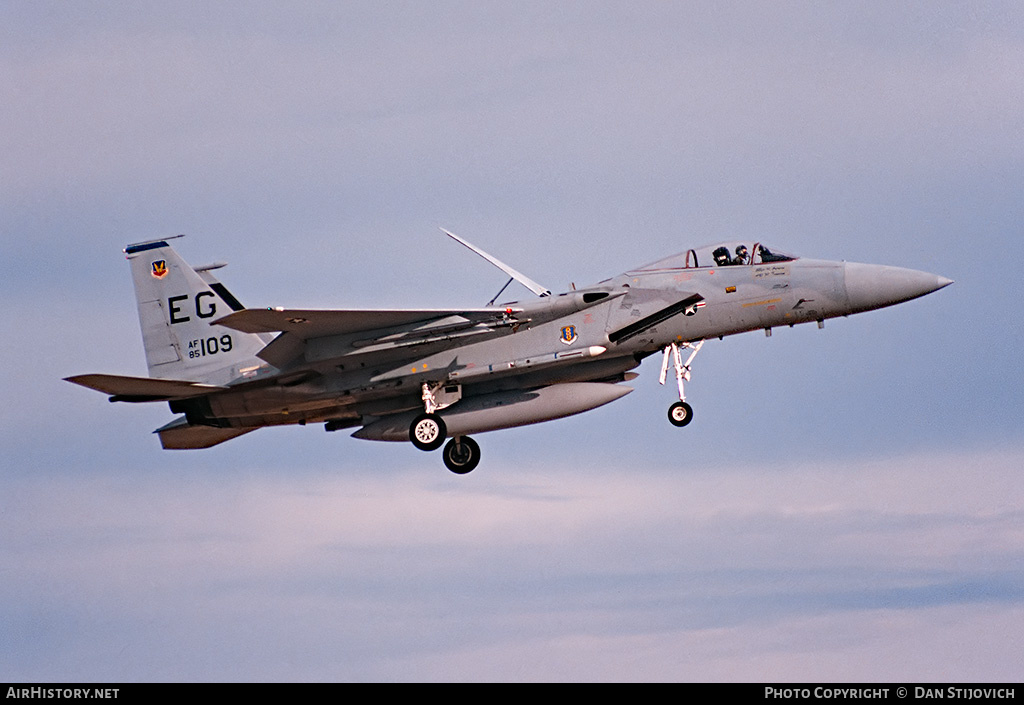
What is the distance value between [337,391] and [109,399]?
13.6 ft

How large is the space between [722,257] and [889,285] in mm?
2992

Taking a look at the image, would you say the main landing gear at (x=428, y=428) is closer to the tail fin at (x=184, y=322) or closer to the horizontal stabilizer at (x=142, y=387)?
the tail fin at (x=184, y=322)

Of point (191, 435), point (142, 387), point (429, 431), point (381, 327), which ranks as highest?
point (381, 327)

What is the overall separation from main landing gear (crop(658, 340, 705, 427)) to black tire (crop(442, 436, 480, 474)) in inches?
166

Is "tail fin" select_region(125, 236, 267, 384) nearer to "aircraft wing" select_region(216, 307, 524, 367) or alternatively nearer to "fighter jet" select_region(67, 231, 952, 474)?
"fighter jet" select_region(67, 231, 952, 474)

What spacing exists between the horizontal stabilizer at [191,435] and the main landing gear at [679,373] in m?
8.56

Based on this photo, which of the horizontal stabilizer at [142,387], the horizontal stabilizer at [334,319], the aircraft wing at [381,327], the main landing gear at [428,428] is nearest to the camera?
the horizontal stabilizer at [334,319]

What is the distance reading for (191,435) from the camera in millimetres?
29422

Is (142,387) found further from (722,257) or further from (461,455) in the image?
(722,257)

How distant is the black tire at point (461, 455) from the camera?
94.5ft

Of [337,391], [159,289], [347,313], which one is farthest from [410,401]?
[159,289]

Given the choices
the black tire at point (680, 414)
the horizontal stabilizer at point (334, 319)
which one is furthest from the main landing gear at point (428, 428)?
the black tire at point (680, 414)

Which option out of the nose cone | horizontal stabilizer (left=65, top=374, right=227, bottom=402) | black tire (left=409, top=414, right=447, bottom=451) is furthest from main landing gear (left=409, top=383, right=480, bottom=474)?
the nose cone

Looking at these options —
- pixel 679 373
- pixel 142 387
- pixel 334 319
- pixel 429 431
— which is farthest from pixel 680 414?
pixel 142 387
